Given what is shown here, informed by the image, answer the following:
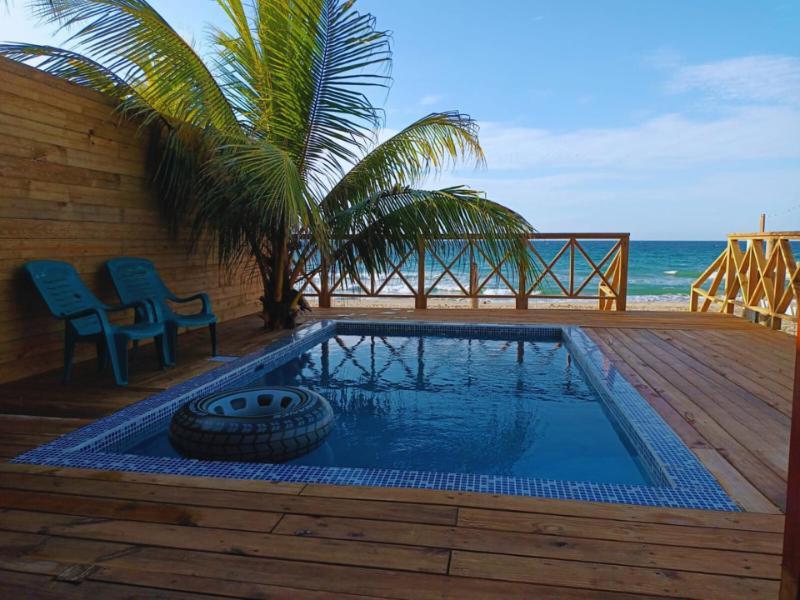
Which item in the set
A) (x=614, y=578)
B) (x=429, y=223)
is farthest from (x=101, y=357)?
(x=614, y=578)

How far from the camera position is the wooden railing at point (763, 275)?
18.8ft

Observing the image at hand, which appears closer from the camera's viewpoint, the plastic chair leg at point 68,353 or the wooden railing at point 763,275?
the plastic chair leg at point 68,353

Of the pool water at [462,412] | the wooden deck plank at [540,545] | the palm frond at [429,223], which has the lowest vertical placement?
the pool water at [462,412]

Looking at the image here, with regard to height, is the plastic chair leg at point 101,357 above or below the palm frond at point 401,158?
below

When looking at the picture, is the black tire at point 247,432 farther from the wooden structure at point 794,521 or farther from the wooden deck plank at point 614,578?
the wooden structure at point 794,521

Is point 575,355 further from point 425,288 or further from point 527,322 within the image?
point 425,288

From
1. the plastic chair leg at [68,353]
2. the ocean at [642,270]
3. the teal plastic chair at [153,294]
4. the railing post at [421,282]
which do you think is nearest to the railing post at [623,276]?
the ocean at [642,270]

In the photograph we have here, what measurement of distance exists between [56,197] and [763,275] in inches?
286

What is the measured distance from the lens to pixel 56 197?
3.94 meters

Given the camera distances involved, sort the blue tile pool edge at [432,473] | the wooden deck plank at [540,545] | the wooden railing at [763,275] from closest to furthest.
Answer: the wooden deck plank at [540,545], the blue tile pool edge at [432,473], the wooden railing at [763,275]

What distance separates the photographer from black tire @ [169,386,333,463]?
240cm

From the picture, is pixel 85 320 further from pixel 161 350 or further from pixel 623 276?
pixel 623 276

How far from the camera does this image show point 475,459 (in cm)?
282

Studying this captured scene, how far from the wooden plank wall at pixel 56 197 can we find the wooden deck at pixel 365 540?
1.61 metres
